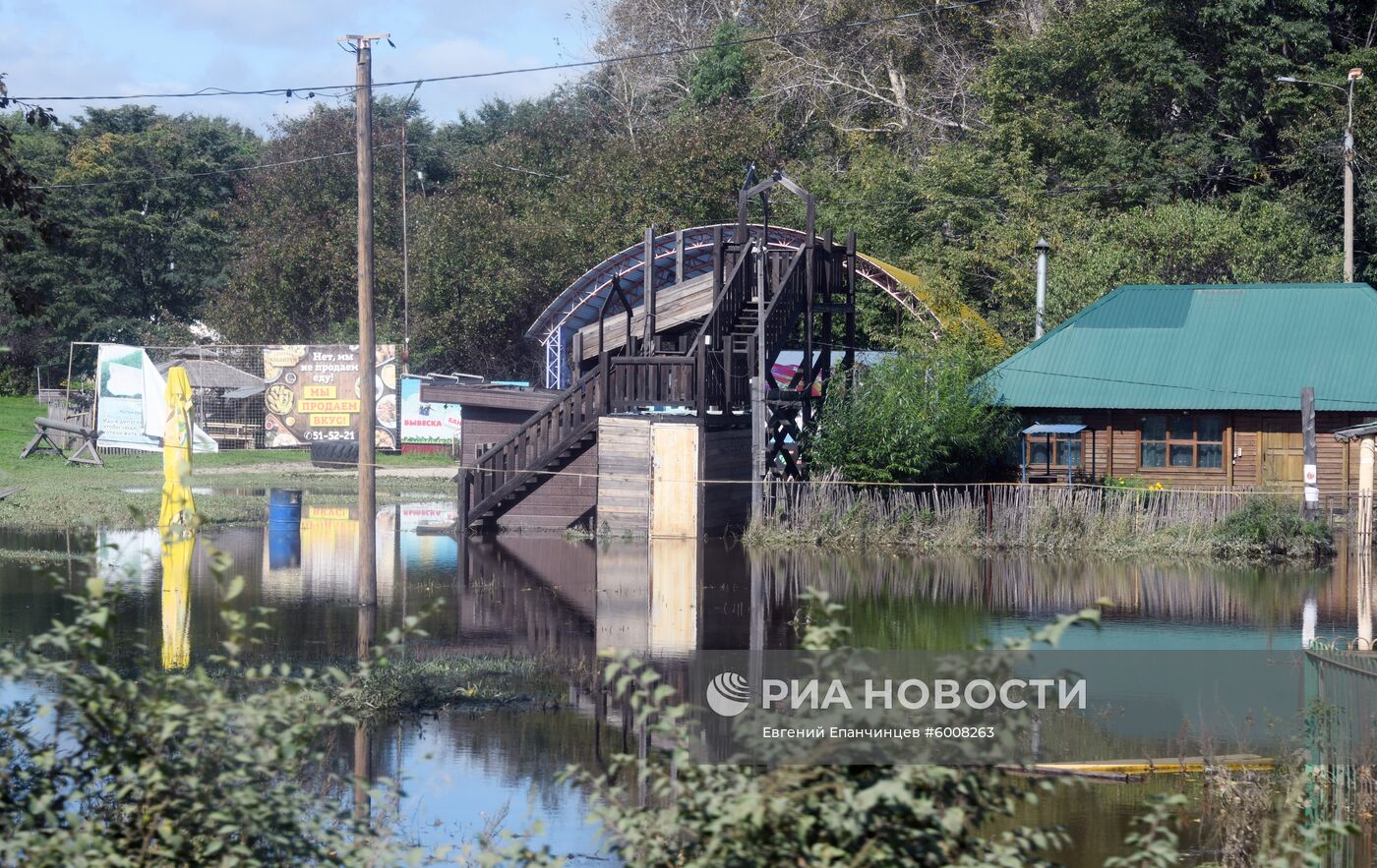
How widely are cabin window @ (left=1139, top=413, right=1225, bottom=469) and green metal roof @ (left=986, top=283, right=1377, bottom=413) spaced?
0.85m

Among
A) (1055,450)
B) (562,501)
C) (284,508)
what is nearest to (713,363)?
(562,501)

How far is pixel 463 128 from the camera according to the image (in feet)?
259

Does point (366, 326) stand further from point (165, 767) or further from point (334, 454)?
point (334, 454)

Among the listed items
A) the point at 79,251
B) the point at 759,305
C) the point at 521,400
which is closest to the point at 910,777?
the point at 759,305

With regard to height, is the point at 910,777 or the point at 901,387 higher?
the point at 901,387

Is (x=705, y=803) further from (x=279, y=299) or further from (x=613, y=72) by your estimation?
(x=613, y=72)

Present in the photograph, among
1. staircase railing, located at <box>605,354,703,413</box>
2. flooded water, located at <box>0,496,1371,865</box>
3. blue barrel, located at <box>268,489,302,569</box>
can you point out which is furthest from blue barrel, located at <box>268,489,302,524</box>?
staircase railing, located at <box>605,354,703,413</box>

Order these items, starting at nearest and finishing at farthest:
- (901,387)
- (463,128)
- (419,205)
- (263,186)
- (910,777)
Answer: (910,777) < (901,387) < (419,205) < (263,186) < (463,128)

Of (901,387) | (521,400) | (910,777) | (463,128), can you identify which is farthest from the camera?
(463,128)

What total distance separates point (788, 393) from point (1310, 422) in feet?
29.7

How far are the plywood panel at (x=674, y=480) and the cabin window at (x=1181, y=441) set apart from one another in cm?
1114

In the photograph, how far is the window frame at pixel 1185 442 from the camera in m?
31.1

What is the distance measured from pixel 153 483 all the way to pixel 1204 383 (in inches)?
972

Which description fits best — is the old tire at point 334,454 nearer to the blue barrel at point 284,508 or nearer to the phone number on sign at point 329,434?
the phone number on sign at point 329,434
